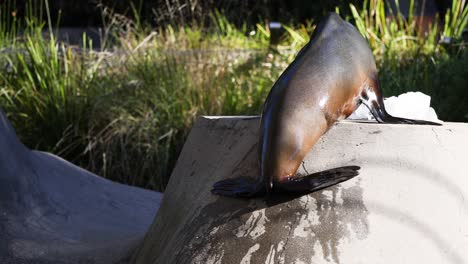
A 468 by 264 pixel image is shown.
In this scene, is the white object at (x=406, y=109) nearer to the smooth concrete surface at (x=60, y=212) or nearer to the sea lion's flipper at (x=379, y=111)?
the sea lion's flipper at (x=379, y=111)

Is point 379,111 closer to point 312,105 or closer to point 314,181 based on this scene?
point 312,105

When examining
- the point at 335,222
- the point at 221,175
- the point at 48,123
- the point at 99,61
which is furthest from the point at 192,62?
the point at 335,222

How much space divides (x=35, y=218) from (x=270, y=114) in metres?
2.23

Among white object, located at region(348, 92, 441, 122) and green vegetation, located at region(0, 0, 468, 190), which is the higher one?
white object, located at region(348, 92, 441, 122)

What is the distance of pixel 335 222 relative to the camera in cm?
224

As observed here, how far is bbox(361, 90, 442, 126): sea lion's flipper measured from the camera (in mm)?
2498

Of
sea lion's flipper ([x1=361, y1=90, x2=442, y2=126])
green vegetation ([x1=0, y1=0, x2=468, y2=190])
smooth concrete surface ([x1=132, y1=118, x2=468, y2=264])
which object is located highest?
sea lion's flipper ([x1=361, y1=90, x2=442, y2=126])

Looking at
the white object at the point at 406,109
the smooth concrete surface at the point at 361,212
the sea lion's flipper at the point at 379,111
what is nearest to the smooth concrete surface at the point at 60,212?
the smooth concrete surface at the point at 361,212

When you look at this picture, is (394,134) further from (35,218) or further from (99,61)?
(99,61)

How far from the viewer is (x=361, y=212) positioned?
2250 millimetres

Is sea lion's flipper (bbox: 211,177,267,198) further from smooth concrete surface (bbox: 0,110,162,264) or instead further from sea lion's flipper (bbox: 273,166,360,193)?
smooth concrete surface (bbox: 0,110,162,264)

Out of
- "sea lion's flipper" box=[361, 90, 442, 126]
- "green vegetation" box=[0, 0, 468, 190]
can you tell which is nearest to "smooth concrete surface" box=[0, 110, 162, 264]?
"green vegetation" box=[0, 0, 468, 190]

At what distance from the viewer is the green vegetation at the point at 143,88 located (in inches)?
239

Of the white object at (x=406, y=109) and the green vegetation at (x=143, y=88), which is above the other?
the white object at (x=406, y=109)
